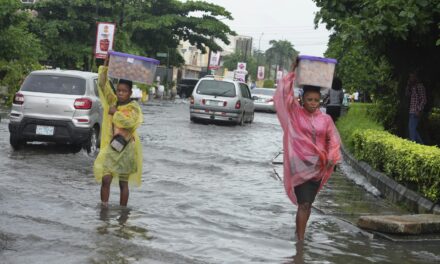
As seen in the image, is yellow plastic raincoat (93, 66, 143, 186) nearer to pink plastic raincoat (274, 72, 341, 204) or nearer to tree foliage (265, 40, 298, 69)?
pink plastic raincoat (274, 72, 341, 204)

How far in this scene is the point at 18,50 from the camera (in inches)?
1032

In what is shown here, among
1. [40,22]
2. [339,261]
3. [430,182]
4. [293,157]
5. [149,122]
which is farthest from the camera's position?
[40,22]

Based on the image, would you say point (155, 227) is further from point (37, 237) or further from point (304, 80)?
point (304, 80)

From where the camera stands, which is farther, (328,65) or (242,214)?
(242,214)

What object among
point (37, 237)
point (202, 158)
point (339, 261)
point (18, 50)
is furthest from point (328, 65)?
point (18, 50)

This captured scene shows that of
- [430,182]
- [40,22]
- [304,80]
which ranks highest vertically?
[40,22]

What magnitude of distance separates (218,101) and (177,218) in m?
16.0

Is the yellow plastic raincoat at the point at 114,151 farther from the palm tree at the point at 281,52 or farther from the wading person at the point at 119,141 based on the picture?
the palm tree at the point at 281,52

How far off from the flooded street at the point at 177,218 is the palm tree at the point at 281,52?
106m

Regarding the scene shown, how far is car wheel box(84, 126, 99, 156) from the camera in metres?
13.1

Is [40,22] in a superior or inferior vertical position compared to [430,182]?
superior

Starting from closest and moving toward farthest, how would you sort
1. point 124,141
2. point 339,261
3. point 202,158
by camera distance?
point 339,261 → point 124,141 → point 202,158

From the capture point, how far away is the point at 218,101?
23.5 m

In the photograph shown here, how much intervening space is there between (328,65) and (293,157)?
3.27 feet
